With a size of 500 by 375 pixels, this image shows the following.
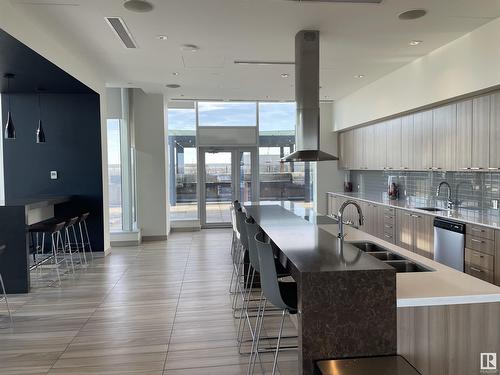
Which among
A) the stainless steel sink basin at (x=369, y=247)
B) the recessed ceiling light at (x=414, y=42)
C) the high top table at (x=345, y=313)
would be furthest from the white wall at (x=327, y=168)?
the high top table at (x=345, y=313)

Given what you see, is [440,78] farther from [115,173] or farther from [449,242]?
[115,173]

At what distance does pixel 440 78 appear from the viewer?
4.93m

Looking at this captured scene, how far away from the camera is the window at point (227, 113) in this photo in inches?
365

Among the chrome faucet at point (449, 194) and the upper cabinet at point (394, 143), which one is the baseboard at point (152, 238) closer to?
the upper cabinet at point (394, 143)

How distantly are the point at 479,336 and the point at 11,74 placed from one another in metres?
5.74

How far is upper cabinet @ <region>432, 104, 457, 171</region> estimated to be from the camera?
4918 mm

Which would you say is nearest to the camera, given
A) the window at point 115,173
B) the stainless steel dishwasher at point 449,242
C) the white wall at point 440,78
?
the white wall at point 440,78

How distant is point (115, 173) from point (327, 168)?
485 cm

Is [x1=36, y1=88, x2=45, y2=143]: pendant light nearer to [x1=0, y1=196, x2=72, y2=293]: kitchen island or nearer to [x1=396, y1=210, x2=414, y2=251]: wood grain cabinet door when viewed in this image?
[x1=0, y1=196, x2=72, y2=293]: kitchen island

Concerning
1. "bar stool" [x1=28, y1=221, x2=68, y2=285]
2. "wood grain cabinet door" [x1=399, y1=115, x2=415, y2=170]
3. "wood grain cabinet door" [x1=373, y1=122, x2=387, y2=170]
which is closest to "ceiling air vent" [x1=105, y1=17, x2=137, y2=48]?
"bar stool" [x1=28, y1=221, x2=68, y2=285]

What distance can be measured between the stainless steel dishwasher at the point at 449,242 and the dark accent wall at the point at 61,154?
17.0 feet


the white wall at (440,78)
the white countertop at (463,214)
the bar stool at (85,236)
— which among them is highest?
the white wall at (440,78)

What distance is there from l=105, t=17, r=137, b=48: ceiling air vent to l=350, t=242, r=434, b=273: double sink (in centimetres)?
328

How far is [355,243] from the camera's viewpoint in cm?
322
